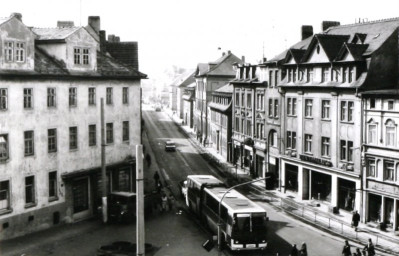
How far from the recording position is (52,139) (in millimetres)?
38094

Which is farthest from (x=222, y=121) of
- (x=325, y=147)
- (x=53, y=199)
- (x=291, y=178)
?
(x=53, y=199)

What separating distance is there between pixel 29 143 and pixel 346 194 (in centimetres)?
2810

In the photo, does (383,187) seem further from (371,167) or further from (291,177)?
(291,177)

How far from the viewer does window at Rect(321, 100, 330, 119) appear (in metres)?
46.9

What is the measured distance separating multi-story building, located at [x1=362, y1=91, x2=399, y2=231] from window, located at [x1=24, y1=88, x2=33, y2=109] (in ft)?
88.2

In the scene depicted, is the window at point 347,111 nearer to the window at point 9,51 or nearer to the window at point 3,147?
the window at point 9,51

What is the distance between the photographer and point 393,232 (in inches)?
1507

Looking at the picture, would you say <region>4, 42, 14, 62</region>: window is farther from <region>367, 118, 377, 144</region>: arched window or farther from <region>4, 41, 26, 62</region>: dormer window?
<region>367, 118, 377, 144</region>: arched window

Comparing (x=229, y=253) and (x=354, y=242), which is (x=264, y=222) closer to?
(x=229, y=253)

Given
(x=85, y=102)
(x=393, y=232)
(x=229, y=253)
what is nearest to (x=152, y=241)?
(x=229, y=253)

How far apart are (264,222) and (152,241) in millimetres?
8580

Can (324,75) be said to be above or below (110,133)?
above

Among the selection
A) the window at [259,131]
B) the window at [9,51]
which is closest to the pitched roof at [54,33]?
the window at [9,51]

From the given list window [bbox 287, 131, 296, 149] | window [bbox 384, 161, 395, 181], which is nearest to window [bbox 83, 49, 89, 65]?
window [bbox 287, 131, 296, 149]
